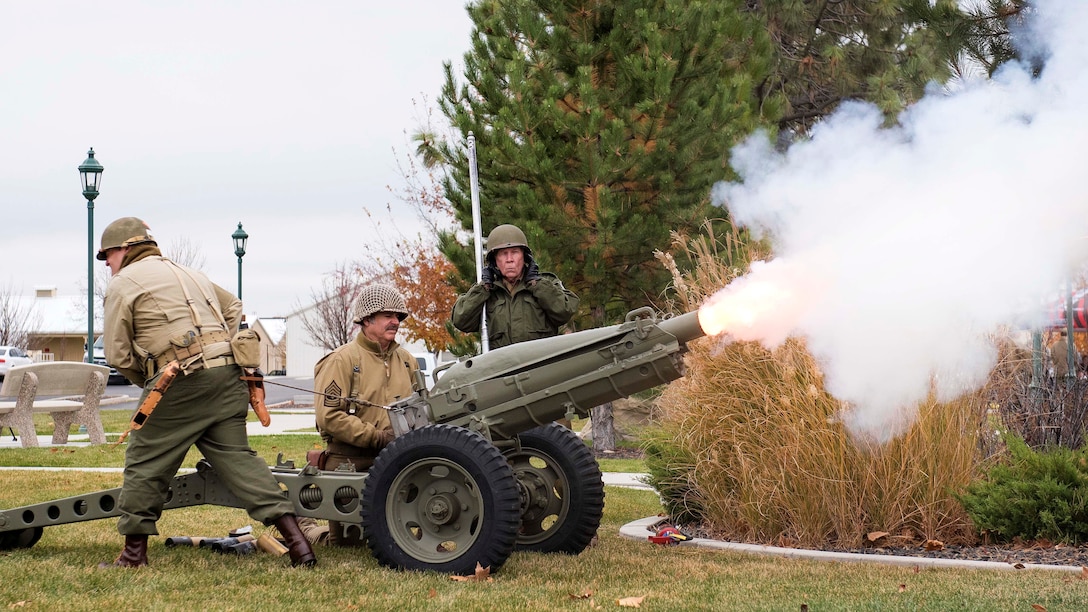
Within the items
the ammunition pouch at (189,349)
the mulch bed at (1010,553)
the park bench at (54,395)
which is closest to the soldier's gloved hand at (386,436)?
the ammunition pouch at (189,349)

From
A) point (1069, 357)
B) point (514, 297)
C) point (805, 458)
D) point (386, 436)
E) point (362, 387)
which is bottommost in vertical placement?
point (805, 458)

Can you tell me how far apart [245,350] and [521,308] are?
2129mm

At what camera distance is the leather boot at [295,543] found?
670cm

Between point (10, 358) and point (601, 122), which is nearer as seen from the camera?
point (601, 122)

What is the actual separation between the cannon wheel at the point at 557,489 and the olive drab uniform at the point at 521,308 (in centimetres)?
79

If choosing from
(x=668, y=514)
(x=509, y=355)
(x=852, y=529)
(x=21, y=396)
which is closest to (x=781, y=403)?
(x=852, y=529)

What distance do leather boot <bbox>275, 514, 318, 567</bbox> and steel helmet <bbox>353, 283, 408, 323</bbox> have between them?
1.38 metres

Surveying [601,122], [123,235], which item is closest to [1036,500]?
[123,235]

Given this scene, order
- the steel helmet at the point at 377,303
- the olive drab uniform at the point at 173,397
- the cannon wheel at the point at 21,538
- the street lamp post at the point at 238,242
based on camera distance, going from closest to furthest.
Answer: the olive drab uniform at the point at 173,397 < the cannon wheel at the point at 21,538 < the steel helmet at the point at 377,303 < the street lamp post at the point at 238,242

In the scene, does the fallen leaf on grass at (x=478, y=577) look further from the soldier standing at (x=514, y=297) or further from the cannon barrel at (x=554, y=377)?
the soldier standing at (x=514, y=297)

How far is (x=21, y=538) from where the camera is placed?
7.36 metres

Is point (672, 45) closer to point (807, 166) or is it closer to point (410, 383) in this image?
point (807, 166)

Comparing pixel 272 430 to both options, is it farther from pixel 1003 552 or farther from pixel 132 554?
pixel 1003 552

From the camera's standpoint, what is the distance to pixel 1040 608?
545 centimetres
